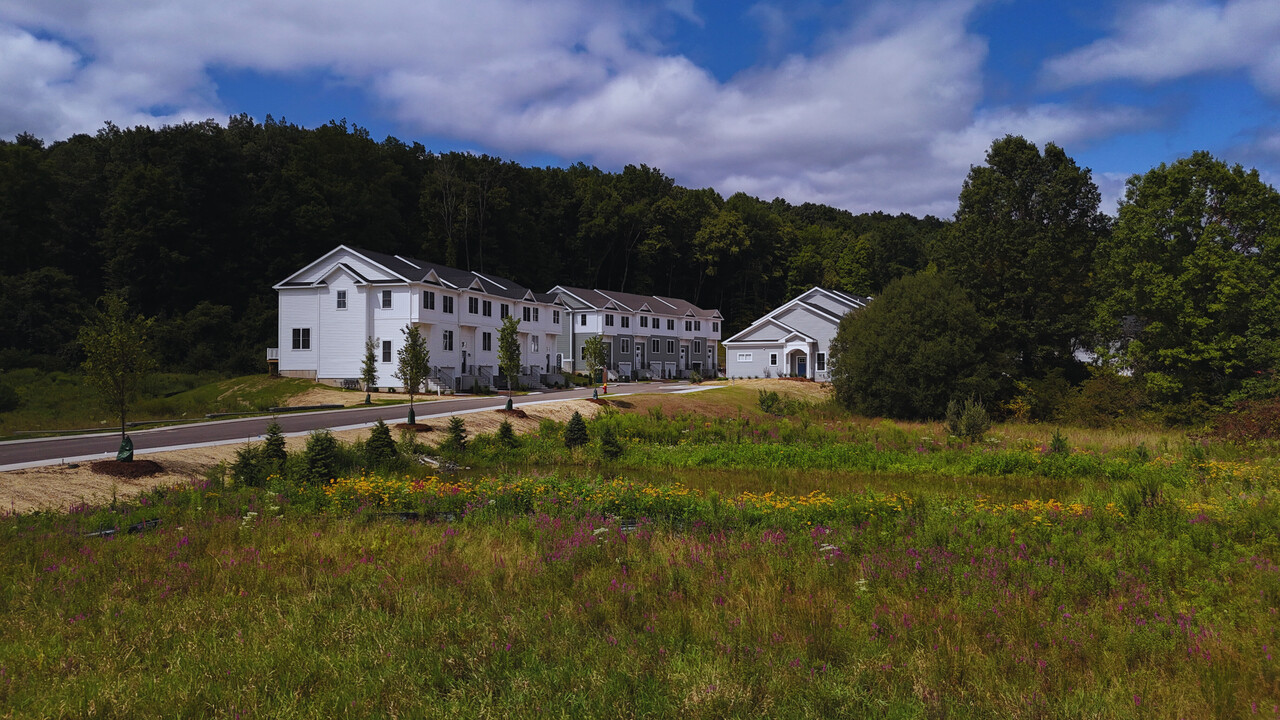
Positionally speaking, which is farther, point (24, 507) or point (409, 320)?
point (409, 320)

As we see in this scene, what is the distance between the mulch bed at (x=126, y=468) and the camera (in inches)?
635

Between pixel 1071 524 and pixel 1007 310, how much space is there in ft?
126

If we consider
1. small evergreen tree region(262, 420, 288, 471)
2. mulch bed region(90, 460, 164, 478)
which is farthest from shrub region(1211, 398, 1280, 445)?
mulch bed region(90, 460, 164, 478)

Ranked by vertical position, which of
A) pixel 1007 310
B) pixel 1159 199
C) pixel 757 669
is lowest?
pixel 757 669

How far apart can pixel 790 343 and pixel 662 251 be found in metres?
40.0

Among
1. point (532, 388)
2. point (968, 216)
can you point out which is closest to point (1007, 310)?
point (968, 216)

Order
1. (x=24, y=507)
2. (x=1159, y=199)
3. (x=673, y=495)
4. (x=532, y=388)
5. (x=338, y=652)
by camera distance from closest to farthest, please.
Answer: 1. (x=338, y=652)
2. (x=24, y=507)
3. (x=673, y=495)
4. (x=1159, y=199)
5. (x=532, y=388)

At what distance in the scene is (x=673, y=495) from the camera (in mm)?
14531

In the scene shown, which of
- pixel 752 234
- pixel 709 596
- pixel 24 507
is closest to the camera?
pixel 709 596

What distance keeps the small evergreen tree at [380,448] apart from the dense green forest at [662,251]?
92.9 ft

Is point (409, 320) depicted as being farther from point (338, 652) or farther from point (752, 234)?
point (752, 234)

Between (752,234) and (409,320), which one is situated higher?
(752,234)

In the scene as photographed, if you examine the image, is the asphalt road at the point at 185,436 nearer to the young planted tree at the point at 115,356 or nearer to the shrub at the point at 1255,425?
the young planted tree at the point at 115,356

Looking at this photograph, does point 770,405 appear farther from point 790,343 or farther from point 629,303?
point 629,303
